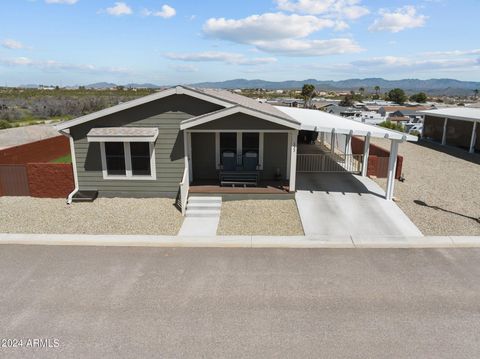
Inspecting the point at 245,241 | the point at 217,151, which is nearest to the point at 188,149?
the point at 217,151

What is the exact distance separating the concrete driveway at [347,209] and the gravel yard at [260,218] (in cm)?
39

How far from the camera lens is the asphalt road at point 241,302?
5984 millimetres

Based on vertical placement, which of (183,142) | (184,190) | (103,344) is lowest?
(103,344)

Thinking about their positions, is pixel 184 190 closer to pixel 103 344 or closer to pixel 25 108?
pixel 103 344

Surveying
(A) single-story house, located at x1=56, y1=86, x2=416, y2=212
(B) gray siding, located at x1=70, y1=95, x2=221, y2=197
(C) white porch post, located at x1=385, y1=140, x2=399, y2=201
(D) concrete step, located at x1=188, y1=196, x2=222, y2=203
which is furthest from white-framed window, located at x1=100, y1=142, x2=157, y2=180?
(C) white porch post, located at x1=385, y1=140, x2=399, y2=201

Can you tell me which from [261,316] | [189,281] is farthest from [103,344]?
[261,316]

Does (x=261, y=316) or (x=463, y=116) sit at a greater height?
(x=463, y=116)

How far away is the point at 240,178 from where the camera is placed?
536 inches

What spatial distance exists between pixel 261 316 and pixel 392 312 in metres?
2.61

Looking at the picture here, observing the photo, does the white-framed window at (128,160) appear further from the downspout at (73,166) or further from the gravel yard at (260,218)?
the gravel yard at (260,218)

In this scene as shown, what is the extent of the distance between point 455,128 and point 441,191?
15.6 m

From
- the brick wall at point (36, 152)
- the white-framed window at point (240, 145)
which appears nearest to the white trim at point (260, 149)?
the white-framed window at point (240, 145)

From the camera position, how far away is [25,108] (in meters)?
54.1

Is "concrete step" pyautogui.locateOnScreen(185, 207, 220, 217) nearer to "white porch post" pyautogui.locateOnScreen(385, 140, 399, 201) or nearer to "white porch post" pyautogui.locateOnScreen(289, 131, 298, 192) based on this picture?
"white porch post" pyautogui.locateOnScreen(289, 131, 298, 192)
